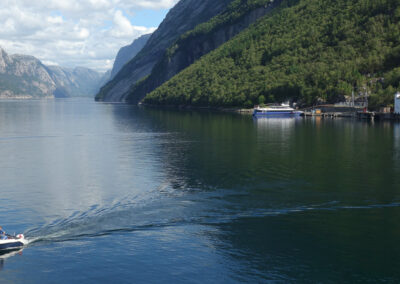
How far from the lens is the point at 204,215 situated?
168ft

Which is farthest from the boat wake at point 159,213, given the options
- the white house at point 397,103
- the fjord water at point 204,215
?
the white house at point 397,103

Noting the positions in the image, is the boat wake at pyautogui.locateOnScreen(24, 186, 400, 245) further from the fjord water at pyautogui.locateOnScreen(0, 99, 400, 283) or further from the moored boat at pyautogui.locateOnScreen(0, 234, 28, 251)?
the moored boat at pyautogui.locateOnScreen(0, 234, 28, 251)

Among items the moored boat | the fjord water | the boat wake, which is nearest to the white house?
the fjord water

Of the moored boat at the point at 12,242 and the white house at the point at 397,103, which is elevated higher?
the white house at the point at 397,103

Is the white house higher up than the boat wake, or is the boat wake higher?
the white house

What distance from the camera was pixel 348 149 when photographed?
9975 centimetres

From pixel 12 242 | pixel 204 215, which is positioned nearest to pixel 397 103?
pixel 204 215

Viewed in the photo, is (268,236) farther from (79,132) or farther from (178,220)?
(79,132)

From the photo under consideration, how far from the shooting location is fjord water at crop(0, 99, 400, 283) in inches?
1496

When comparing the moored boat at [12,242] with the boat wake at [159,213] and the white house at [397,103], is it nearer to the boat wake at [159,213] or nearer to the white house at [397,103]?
the boat wake at [159,213]

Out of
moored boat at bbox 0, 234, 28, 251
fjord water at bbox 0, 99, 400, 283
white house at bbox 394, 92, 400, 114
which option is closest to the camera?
fjord water at bbox 0, 99, 400, 283

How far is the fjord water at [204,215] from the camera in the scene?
38000 millimetres

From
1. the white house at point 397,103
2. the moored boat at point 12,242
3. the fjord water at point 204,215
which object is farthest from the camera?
the white house at point 397,103

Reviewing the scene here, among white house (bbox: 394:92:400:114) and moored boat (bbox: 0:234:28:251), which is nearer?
moored boat (bbox: 0:234:28:251)
